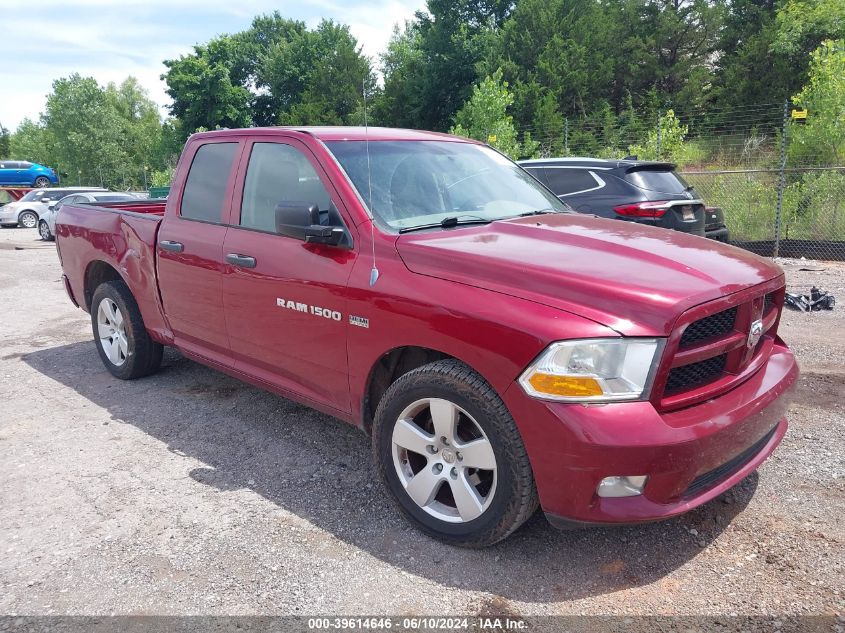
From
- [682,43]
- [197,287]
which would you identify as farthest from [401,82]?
[197,287]

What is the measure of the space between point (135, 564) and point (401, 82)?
40090mm

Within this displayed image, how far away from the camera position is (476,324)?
270 cm

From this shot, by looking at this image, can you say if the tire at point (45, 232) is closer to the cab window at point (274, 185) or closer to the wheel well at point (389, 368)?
the cab window at point (274, 185)

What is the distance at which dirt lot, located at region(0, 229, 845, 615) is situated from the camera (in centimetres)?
267

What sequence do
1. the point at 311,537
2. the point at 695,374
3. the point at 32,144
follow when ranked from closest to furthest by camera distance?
the point at 695,374 → the point at 311,537 → the point at 32,144

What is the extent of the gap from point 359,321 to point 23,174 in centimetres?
4346

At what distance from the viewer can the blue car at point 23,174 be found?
3822 cm

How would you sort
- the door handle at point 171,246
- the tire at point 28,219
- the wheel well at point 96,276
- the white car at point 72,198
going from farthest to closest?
the tire at point 28,219 → the white car at point 72,198 → the wheel well at point 96,276 → the door handle at point 171,246

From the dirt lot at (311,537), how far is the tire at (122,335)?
64cm

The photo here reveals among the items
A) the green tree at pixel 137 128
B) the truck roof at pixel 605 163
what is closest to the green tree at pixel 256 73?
the green tree at pixel 137 128

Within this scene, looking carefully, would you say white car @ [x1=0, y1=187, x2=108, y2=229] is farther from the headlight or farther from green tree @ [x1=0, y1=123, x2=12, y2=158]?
green tree @ [x1=0, y1=123, x2=12, y2=158]

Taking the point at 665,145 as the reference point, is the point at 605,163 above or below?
below

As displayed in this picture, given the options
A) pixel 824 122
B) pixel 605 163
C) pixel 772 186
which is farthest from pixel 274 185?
pixel 824 122

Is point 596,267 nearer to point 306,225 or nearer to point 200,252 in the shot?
point 306,225
